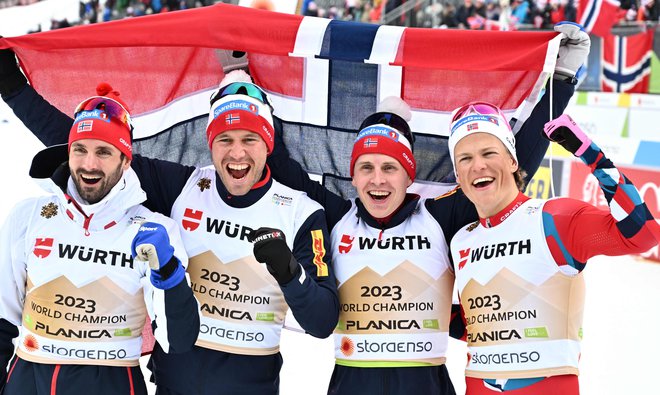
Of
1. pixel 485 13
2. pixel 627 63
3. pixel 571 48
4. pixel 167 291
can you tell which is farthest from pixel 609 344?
pixel 485 13

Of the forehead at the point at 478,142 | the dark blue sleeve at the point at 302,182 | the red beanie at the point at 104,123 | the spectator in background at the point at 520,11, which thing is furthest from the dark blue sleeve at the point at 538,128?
the spectator in background at the point at 520,11

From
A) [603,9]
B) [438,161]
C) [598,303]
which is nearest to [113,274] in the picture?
[438,161]

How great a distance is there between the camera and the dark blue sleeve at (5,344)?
2990 millimetres

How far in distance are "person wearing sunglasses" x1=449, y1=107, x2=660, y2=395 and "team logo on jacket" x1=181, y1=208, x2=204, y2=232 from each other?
→ 1090 millimetres

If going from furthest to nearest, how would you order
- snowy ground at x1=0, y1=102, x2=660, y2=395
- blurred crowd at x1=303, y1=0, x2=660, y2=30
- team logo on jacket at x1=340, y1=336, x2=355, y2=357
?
blurred crowd at x1=303, y1=0, x2=660, y2=30 → snowy ground at x1=0, y1=102, x2=660, y2=395 → team logo on jacket at x1=340, y1=336, x2=355, y2=357

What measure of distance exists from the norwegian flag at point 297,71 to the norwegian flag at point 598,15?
32.9 feet

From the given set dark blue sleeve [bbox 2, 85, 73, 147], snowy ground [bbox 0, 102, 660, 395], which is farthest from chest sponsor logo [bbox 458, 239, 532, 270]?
snowy ground [bbox 0, 102, 660, 395]

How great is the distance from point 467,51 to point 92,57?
1.89 m

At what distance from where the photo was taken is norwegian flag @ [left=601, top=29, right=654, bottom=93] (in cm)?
1248

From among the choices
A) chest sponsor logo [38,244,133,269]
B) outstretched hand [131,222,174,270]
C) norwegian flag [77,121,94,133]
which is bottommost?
outstretched hand [131,222,174,270]

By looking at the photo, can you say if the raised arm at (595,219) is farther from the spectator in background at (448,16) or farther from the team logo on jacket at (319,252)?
the spectator in background at (448,16)

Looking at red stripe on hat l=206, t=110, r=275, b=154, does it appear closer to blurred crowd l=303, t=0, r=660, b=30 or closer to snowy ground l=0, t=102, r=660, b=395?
snowy ground l=0, t=102, r=660, b=395

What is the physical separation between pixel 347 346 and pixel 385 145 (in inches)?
34.0

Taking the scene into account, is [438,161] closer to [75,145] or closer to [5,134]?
[75,145]
